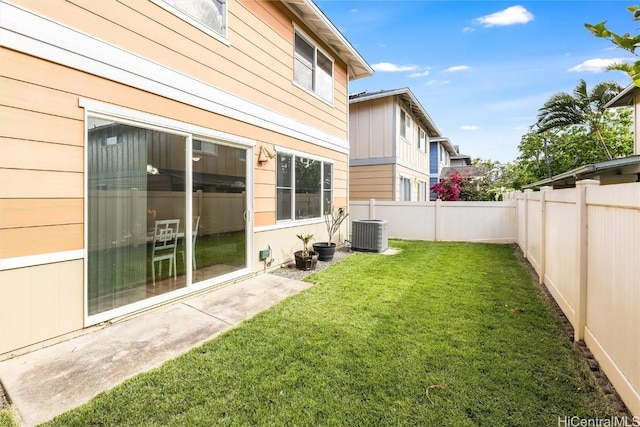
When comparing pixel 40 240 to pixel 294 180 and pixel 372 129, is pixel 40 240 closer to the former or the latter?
pixel 294 180

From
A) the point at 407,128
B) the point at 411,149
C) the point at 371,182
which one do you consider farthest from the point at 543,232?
Result: the point at 411,149

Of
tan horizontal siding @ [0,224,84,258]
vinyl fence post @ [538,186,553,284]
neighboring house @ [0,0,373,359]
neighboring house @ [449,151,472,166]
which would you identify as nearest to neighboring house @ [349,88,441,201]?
neighboring house @ [0,0,373,359]

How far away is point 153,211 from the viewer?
3.81m

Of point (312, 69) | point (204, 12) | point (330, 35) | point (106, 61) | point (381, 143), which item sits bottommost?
point (106, 61)

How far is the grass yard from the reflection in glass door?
146 centimetres

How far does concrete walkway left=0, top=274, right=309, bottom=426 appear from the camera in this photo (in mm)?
2230

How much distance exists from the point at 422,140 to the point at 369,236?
A: 9.46 meters

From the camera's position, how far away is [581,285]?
9.87 feet

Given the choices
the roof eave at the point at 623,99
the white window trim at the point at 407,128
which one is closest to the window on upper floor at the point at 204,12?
the white window trim at the point at 407,128

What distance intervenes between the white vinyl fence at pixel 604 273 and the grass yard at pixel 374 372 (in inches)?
9.6

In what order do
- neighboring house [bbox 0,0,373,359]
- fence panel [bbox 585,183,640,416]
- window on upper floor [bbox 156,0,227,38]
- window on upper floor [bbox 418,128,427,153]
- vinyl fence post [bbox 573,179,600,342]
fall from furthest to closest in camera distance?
window on upper floor [bbox 418,128,427,153] < window on upper floor [bbox 156,0,227,38] < vinyl fence post [bbox 573,179,600,342] < neighboring house [bbox 0,0,373,359] < fence panel [bbox 585,183,640,416]

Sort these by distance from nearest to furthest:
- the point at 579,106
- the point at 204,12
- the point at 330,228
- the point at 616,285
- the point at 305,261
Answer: the point at 616,285 → the point at 204,12 → the point at 305,261 → the point at 330,228 → the point at 579,106

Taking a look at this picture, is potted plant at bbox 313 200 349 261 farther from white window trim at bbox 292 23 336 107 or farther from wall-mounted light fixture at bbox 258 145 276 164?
white window trim at bbox 292 23 336 107

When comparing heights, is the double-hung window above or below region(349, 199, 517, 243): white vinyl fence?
above
